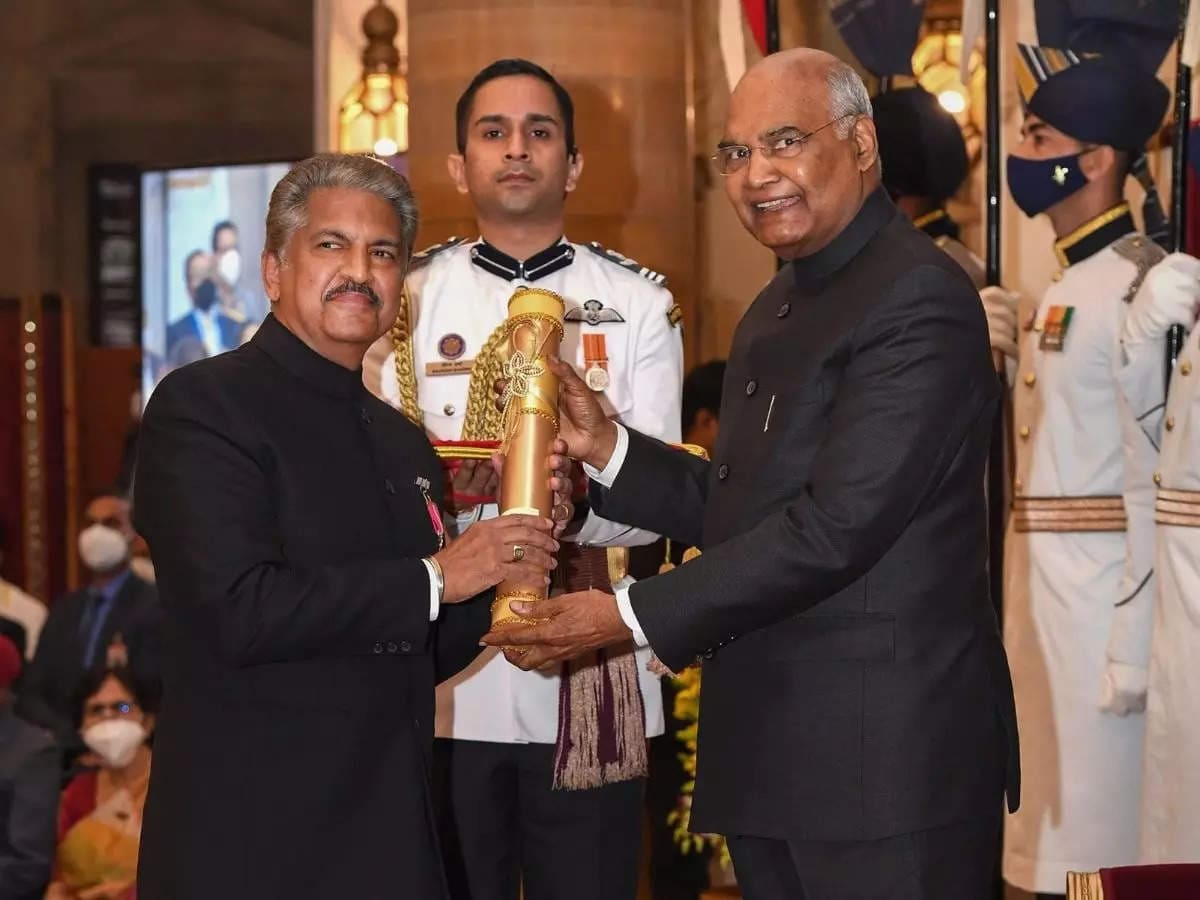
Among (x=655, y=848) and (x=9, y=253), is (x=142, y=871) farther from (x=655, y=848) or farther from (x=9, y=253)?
(x=9, y=253)

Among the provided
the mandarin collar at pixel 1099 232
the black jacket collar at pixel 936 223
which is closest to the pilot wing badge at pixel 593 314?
the mandarin collar at pixel 1099 232

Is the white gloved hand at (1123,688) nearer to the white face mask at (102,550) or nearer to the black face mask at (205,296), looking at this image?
the white face mask at (102,550)

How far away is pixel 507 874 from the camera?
12.6 ft

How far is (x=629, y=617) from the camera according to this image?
10.2 ft

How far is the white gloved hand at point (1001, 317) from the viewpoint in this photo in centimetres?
491

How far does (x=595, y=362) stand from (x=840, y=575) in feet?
3.82

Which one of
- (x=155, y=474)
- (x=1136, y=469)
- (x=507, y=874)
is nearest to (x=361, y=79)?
(x=1136, y=469)

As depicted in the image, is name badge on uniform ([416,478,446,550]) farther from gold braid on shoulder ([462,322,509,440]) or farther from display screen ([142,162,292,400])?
display screen ([142,162,292,400])

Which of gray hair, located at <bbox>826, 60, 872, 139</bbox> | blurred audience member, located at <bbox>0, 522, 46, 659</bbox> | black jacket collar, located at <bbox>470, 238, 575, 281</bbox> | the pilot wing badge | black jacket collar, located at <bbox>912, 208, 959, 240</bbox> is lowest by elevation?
blurred audience member, located at <bbox>0, 522, 46, 659</bbox>

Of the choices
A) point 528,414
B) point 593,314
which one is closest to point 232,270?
point 593,314

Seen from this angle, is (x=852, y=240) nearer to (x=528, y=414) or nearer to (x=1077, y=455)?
(x=528, y=414)

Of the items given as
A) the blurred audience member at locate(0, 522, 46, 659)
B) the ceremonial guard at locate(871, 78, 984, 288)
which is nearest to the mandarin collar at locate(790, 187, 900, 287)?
the ceremonial guard at locate(871, 78, 984, 288)

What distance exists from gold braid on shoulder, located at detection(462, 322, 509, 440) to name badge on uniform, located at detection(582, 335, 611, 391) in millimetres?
181

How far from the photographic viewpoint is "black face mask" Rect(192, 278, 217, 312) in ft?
40.5
